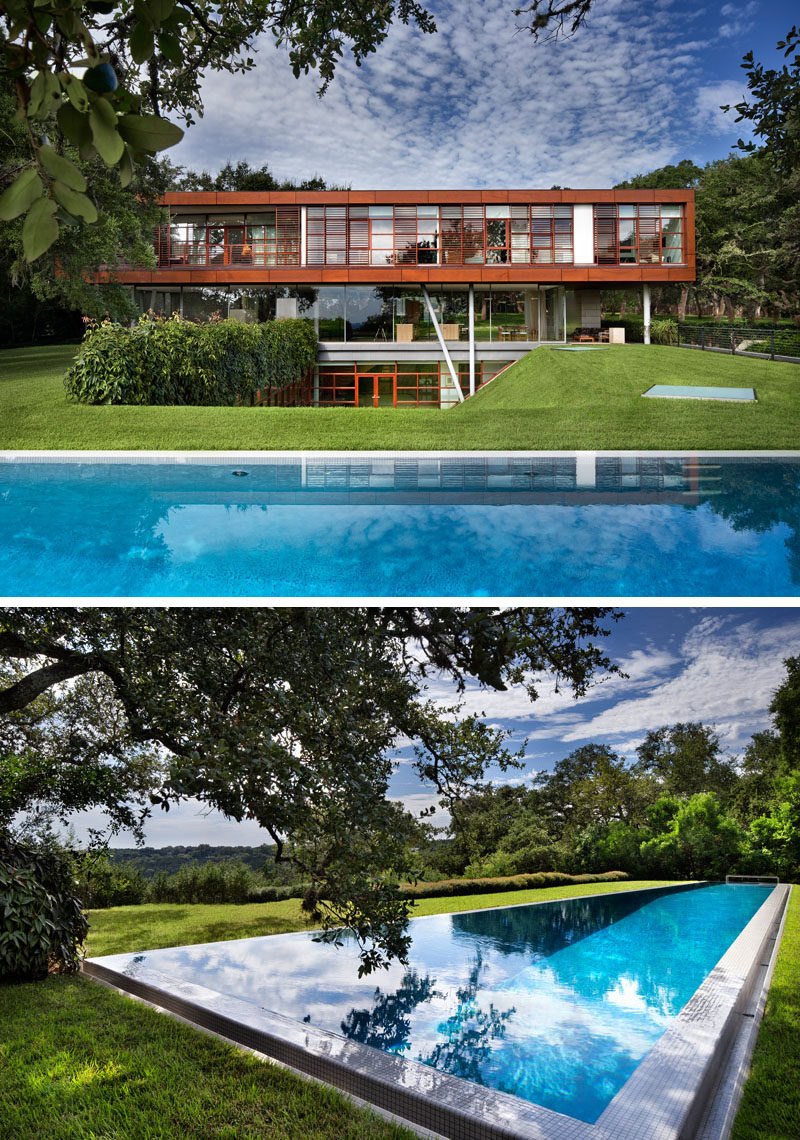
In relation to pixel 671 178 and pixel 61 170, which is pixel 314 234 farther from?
pixel 671 178

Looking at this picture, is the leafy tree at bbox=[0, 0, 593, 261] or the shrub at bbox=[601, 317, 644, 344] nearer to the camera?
the leafy tree at bbox=[0, 0, 593, 261]

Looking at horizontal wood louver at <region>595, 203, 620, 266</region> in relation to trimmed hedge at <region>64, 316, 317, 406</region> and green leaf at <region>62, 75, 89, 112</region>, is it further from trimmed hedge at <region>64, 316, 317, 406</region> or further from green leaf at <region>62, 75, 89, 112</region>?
green leaf at <region>62, 75, 89, 112</region>

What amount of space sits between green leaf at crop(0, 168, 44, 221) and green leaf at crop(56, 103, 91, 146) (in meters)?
0.13

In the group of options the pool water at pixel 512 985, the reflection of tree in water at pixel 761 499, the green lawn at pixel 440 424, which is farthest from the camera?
the green lawn at pixel 440 424

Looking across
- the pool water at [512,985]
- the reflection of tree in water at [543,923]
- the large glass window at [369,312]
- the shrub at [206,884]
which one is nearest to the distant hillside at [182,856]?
the shrub at [206,884]

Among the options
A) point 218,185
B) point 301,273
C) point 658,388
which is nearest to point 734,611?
point 658,388

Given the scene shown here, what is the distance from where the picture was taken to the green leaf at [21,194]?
1070 mm

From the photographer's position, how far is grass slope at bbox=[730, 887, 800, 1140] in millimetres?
4129

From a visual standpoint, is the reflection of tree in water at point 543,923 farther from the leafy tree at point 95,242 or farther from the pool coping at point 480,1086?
the leafy tree at point 95,242

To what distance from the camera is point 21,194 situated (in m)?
1.08

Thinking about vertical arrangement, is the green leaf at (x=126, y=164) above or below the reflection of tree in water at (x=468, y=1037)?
above

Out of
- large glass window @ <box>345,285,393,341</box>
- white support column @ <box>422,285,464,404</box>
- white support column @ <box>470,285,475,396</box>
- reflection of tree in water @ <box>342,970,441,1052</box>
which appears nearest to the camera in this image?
reflection of tree in water @ <box>342,970,441,1052</box>

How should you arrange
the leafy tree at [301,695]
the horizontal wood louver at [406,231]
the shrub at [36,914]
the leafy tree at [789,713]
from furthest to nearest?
the horizontal wood louver at [406,231], the leafy tree at [789,713], the shrub at [36,914], the leafy tree at [301,695]

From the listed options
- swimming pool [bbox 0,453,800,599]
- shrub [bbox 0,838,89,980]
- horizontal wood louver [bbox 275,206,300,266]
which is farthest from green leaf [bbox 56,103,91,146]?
horizontal wood louver [bbox 275,206,300,266]
